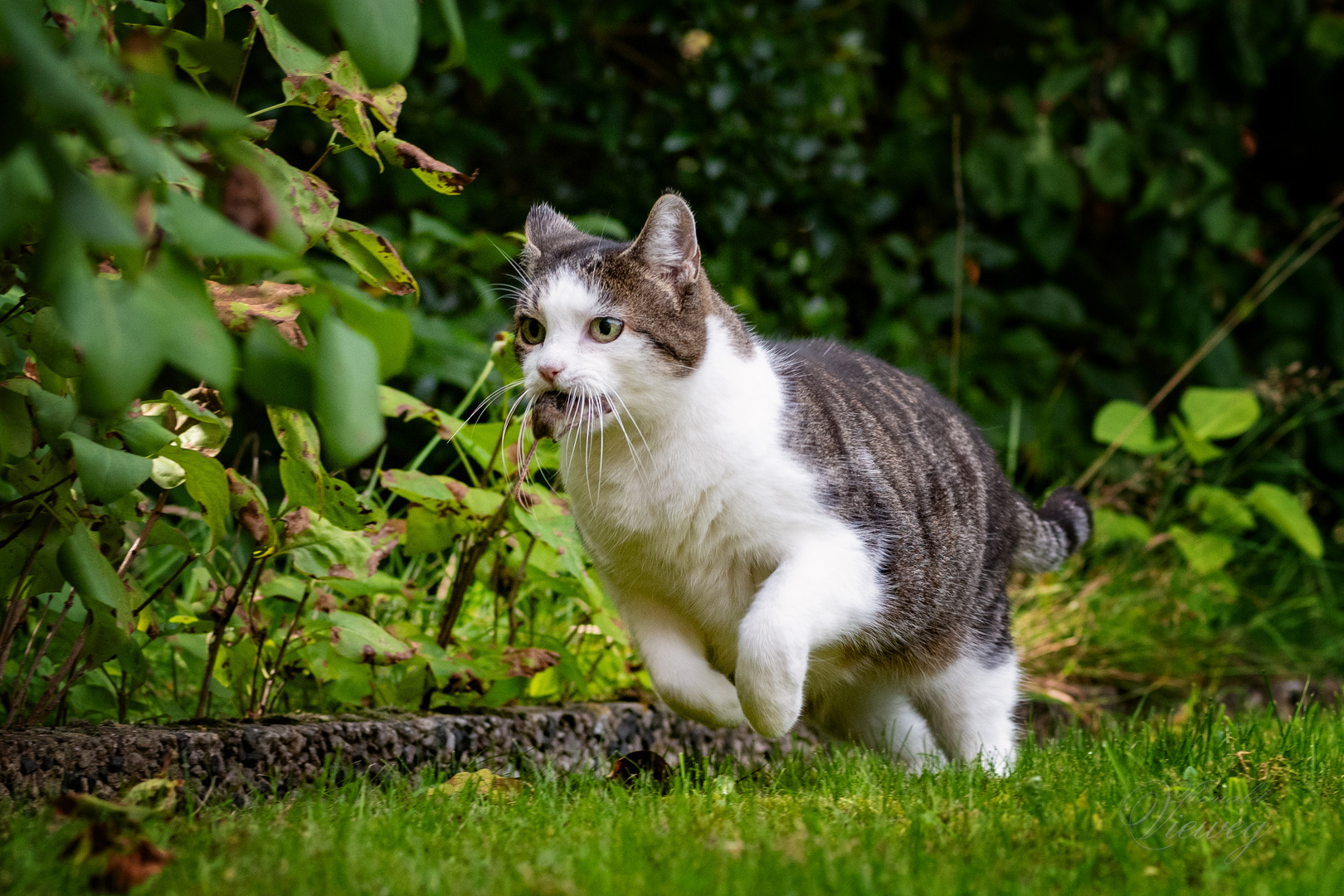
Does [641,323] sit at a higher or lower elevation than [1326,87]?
lower

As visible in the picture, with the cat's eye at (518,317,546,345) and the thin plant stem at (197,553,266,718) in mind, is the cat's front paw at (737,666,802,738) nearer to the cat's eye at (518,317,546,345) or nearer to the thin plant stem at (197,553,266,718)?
the cat's eye at (518,317,546,345)

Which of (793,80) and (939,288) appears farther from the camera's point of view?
(939,288)

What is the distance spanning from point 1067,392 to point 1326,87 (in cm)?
170

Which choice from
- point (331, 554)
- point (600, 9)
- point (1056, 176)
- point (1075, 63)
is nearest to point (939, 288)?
point (1056, 176)

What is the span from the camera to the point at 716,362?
7.24 ft

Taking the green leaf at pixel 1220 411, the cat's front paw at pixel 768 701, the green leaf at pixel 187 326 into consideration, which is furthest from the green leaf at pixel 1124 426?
the green leaf at pixel 187 326

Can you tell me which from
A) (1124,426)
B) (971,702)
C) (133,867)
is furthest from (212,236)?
(1124,426)

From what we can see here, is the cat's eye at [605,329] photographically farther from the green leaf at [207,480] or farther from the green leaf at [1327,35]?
the green leaf at [1327,35]

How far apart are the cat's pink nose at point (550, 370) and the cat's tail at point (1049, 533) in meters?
1.25

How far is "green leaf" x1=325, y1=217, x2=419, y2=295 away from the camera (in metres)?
1.59

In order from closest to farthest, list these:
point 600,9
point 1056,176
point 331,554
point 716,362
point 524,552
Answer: point 331,554
point 716,362
point 524,552
point 600,9
point 1056,176

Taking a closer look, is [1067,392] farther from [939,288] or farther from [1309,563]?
[1309,563]

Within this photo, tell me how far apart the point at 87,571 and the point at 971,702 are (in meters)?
1.74

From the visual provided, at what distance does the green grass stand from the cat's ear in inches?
37.0
